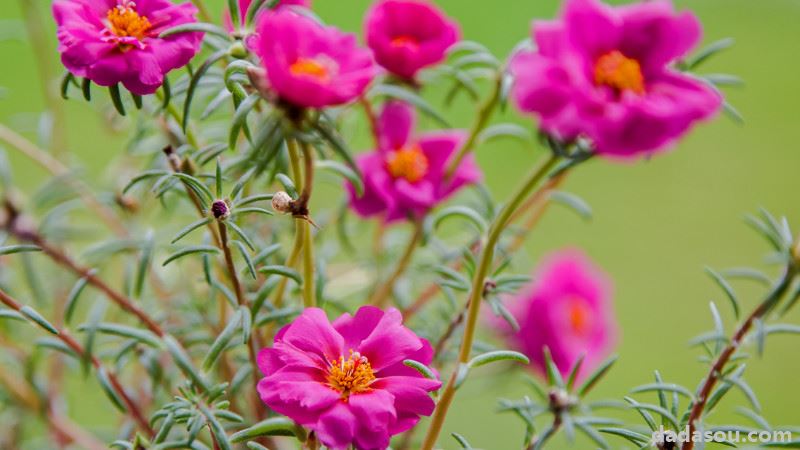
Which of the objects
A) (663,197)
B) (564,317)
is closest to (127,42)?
(564,317)

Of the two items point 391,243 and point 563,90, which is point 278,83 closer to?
point 563,90

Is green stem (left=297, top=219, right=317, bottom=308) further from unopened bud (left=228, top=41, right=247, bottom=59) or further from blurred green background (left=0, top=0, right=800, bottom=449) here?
blurred green background (left=0, top=0, right=800, bottom=449)

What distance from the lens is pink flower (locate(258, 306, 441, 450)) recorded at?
342 millimetres

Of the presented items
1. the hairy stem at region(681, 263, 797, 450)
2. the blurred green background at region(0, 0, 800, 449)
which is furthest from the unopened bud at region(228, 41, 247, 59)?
the blurred green background at region(0, 0, 800, 449)

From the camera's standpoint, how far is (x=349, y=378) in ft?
1.22

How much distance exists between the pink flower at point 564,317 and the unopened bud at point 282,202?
0.33m

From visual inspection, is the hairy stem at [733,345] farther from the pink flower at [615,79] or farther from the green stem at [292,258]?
the green stem at [292,258]

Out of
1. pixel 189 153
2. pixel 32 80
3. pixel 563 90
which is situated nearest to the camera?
pixel 563 90

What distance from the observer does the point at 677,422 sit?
1.32 feet

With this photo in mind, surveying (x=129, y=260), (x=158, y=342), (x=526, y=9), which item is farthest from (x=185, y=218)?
(x=526, y=9)

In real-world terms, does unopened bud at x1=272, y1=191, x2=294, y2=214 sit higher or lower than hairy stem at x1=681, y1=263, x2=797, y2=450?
higher

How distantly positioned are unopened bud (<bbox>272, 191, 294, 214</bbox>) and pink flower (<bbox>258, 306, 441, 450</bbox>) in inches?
1.8

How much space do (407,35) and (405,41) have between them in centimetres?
1

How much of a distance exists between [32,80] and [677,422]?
5.21 ft
